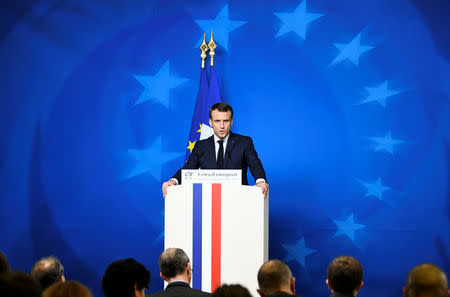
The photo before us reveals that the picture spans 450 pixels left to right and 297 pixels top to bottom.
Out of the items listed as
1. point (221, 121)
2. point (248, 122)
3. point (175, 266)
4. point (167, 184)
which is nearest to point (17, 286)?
point (175, 266)

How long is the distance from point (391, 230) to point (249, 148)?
89.6 inches

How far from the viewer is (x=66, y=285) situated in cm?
196

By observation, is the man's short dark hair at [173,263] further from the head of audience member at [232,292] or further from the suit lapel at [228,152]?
the suit lapel at [228,152]

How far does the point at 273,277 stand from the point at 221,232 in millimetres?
1524

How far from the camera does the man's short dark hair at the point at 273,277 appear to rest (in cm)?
262

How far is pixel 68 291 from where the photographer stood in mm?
1933

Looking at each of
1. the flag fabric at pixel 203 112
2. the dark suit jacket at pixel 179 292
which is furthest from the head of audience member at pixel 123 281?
the flag fabric at pixel 203 112

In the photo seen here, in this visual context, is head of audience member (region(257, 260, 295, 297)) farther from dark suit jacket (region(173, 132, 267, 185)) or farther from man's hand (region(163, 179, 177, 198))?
dark suit jacket (region(173, 132, 267, 185))

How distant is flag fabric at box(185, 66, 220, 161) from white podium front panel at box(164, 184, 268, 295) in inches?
87.2

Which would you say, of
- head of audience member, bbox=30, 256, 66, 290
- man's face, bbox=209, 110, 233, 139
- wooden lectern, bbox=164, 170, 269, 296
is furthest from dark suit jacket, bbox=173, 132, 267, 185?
head of audience member, bbox=30, 256, 66, 290

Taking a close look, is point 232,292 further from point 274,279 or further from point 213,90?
point 213,90

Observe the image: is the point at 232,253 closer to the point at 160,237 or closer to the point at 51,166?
the point at 160,237

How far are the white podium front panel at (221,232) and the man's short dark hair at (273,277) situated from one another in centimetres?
138

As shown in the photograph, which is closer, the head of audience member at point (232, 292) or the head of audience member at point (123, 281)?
the head of audience member at point (232, 292)
